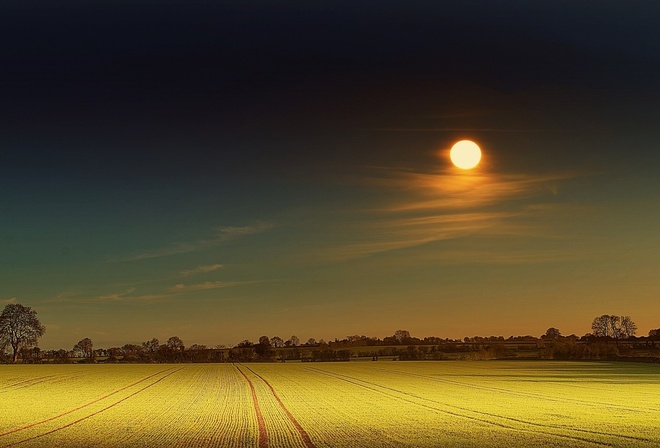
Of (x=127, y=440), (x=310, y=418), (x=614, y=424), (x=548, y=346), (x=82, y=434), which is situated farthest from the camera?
(x=548, y=346)

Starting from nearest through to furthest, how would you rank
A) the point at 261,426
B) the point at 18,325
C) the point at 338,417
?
the point at 261,426 < the point at 338,417 < the point at 18,325

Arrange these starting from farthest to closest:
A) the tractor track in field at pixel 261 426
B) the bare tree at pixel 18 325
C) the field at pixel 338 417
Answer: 1. the bare tree at pixel 18 325
2. the field at pixel 338 417
3. the tractor track in field at pixel 261 426

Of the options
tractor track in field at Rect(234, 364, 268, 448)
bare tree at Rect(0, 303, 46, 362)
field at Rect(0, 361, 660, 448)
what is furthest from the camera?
bare tree at Rect(0, 303, 46, 362)

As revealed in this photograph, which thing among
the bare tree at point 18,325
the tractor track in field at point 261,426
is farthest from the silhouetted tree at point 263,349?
the tractor track in field at point 261,426

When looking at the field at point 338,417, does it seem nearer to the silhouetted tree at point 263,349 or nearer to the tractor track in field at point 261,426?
the tractor track in field at point 261,426

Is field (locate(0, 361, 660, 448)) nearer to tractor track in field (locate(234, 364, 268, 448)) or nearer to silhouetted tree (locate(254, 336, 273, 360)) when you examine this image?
tractor track in field (locate(234, 364, 268, 448))

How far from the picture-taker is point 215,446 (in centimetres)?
2388

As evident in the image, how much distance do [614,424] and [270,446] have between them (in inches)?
610

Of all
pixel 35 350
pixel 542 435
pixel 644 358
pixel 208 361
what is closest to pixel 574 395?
pixel 542 435

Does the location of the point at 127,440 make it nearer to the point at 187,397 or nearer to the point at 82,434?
the point at 82,434

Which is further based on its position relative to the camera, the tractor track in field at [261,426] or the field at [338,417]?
the field at [338,417]

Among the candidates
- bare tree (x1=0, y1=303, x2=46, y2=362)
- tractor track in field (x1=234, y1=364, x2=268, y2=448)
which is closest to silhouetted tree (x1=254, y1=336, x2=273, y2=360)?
bare tree (x1=0, y1=303, x2=46, y2=362)

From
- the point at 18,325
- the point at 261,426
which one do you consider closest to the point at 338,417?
the point at 261,426

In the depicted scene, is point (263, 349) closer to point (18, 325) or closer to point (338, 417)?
point (18, 325)
